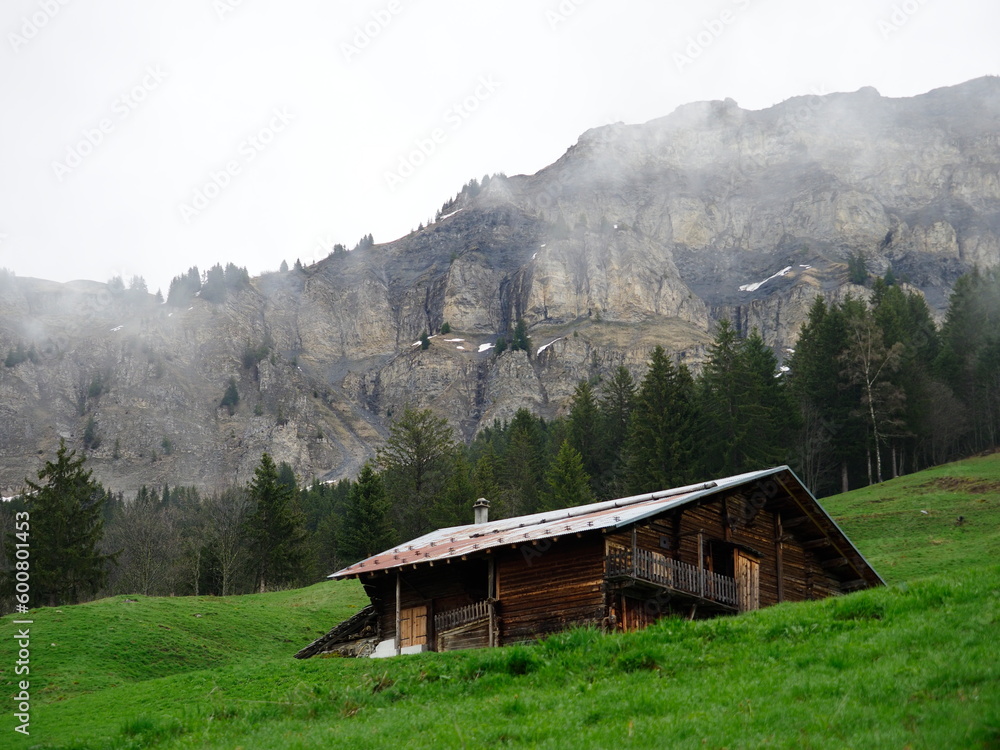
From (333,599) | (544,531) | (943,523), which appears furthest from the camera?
(333,599)

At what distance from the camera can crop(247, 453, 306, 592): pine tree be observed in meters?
58.5

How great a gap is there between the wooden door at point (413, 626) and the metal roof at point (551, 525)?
1934 mm

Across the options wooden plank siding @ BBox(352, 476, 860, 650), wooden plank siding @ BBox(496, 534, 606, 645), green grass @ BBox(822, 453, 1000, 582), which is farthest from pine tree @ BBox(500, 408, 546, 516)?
wooden plank siding @ BBox(496, 534, 606, 645)

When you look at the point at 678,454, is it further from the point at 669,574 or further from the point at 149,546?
the point at 669,574

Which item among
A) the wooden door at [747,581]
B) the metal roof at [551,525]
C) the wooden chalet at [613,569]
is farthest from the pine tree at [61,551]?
the wooden door at [747,581]

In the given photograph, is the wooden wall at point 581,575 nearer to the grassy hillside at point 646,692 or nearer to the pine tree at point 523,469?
the grassy hillside at point 646,692

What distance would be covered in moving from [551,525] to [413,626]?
6126 mm

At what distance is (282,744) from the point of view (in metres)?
14.0

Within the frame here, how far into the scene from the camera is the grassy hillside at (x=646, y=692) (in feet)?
38.8

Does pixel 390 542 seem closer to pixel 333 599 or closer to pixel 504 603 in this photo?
pixel 333 599

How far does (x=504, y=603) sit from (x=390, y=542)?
105 feet

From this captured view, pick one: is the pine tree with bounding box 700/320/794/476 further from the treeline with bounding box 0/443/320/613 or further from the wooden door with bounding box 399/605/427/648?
the wooden door with bounding box 399/605/427/648

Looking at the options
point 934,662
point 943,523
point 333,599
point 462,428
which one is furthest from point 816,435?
point 462,428

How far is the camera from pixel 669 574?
1033 inches
